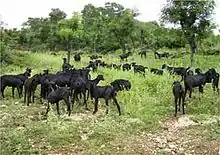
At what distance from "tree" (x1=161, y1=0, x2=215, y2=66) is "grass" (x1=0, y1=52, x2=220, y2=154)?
1330 cm

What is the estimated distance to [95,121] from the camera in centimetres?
1470

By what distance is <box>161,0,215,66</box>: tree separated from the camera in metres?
33.3

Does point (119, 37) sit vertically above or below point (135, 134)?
above

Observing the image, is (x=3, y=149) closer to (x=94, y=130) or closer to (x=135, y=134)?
(x=94, y=130)

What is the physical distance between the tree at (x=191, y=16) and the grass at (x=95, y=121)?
13.3 metres

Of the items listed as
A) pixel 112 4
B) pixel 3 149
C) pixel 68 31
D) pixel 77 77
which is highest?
pixel 112 4

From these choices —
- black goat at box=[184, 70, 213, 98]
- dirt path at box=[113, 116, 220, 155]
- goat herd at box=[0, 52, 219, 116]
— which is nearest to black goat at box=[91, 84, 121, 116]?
goat herd at box=[0, 52, 219, 116]

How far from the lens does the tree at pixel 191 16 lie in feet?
109

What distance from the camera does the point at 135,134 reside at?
45.3 feet

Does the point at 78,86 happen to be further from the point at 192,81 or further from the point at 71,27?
the point at 71,27

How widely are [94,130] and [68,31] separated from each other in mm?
20930

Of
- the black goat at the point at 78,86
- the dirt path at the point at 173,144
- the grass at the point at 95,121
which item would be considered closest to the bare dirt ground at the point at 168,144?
the dirt path at the point at 173,144

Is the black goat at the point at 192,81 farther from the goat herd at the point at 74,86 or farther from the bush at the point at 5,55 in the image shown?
the bush at the point at 5,55

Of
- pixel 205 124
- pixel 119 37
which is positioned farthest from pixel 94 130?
pixel 119 37
